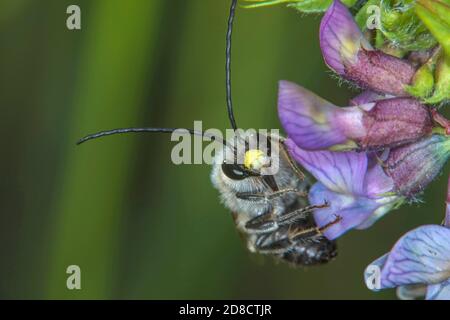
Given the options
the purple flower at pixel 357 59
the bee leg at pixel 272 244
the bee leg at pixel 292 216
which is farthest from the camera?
the bee leg at pixel 272 244

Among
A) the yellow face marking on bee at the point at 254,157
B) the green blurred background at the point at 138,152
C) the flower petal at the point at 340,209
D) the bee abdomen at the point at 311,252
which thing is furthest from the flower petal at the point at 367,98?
the green blurred background at the point at 138,152

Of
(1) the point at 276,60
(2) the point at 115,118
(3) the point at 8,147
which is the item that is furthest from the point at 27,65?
A: (1) the point at 276,60

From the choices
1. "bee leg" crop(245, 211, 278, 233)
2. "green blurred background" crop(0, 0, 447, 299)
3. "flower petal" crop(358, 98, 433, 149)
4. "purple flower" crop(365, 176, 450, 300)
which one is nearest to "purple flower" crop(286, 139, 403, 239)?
"flower petal" crop(358, 98, 433, 149)

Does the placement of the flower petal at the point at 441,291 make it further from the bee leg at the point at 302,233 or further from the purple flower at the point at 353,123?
the bee leg at the point at 302,233

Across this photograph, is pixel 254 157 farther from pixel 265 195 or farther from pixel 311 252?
pixel 311 252

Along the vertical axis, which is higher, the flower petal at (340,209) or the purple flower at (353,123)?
the purple flower at (353,123)

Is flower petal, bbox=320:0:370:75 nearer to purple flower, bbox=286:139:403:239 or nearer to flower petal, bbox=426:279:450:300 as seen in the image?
purple flower, bbox=286:139:403:239

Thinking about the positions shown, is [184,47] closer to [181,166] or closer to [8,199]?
[181,166]
